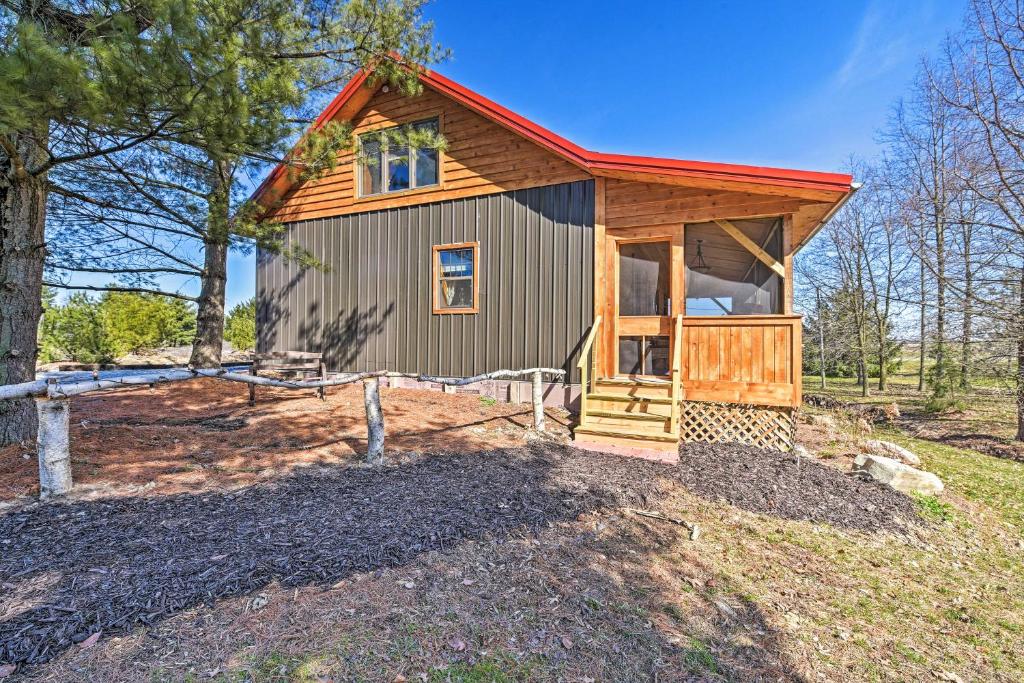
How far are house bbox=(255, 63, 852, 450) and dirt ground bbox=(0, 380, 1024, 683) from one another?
151cm

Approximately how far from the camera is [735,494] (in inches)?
170

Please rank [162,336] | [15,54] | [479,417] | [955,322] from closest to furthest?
[15,54]
[479,417]
[955,322]
[162,336]

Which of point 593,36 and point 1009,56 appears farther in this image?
point 593,36

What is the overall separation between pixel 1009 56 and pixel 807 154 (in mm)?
6672

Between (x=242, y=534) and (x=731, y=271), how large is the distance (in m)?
6.57

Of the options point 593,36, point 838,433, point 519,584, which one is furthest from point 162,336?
point 838,433

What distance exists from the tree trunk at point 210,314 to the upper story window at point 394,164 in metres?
4.01

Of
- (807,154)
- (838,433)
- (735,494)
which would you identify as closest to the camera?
(735,494)

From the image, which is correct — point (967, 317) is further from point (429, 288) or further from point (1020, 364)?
point (429, 288)

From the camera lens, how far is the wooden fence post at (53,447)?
123 inches

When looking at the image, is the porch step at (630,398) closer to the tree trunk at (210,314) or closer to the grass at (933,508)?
the grass at (933,508)

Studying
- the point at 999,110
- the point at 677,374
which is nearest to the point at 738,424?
the point at 677,374

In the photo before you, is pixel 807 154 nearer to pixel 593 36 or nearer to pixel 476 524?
pixel 593 36

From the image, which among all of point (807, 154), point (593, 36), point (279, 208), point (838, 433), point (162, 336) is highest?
point (593, 36)
